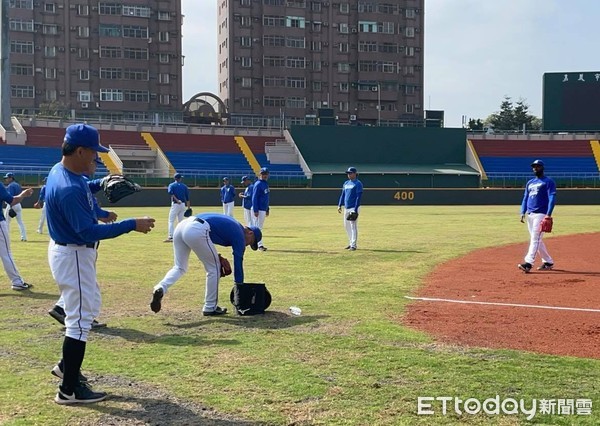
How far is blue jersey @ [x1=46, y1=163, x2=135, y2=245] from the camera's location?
16.9 feet

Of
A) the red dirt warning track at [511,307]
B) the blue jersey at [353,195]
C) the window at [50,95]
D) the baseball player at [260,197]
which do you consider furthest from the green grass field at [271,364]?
the window at [50,95]

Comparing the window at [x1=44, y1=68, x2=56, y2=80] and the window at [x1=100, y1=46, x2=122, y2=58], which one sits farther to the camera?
the window at [x1=100, y1=46, x2=122, y2=58]

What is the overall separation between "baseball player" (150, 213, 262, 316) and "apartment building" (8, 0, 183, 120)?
69.1 metres

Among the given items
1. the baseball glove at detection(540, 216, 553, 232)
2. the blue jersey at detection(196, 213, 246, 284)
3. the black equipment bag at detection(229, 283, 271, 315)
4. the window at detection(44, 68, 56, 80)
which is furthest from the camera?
the window at detection(44, 68, 56, 80)

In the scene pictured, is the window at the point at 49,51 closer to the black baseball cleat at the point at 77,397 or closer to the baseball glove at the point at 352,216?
the baseball glove at the point at 352,216

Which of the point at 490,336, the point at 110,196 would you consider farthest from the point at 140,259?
the point at 490,336

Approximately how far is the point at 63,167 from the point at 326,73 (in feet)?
270

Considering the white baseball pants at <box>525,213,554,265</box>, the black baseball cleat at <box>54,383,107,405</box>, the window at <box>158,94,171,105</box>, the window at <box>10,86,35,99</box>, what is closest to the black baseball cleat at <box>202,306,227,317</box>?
the black baseball cleat at <box>54,383,107,405</box>

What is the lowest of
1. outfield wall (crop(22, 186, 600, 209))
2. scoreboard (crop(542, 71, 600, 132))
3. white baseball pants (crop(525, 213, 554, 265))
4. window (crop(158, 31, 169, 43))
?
outfield wall (crop(22, 186, 600, 209))

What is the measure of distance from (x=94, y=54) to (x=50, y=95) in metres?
7.12

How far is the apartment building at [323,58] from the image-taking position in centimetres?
8219

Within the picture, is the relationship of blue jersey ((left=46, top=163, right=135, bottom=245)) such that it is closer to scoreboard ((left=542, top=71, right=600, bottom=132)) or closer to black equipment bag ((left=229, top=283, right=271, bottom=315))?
black equipment bag ((left=229, top=283, right=271, bottom=315))

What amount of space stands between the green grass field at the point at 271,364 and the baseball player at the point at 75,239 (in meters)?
0.28

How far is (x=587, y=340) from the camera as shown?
23.3 feet
